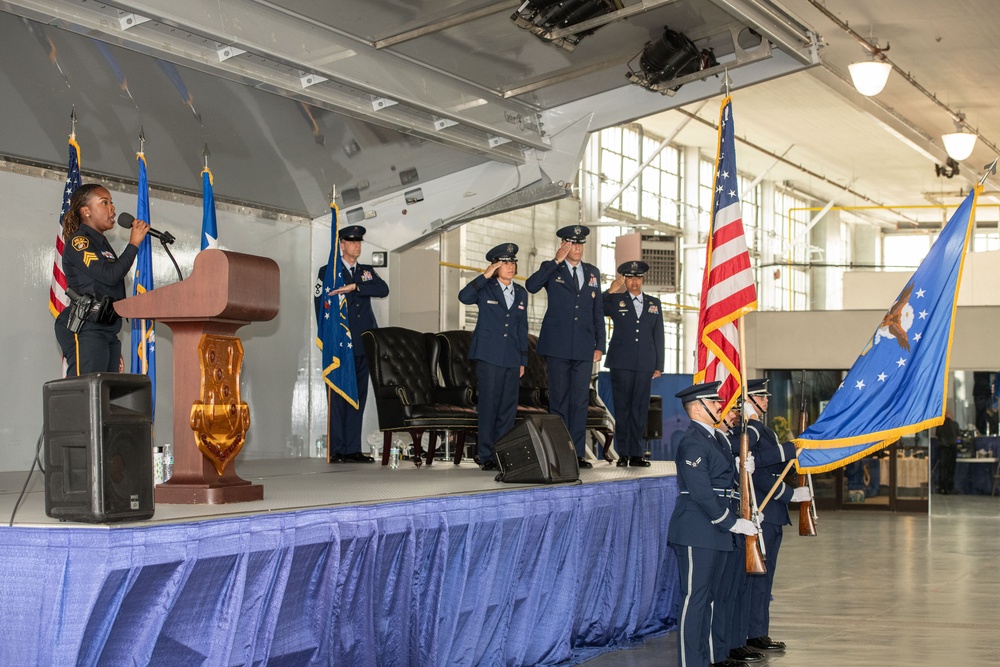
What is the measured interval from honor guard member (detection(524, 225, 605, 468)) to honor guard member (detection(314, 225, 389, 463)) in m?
1.47

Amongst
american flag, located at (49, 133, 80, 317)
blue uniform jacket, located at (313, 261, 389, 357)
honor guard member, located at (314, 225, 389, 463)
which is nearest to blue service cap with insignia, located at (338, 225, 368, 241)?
honor guard member, located at (314, 225, 389, 463)

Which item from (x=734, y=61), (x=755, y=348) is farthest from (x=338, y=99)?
(x=755, y=348)

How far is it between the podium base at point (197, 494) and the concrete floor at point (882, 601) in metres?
2.18

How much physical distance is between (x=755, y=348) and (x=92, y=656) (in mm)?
14335

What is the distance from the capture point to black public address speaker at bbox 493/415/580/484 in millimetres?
5570

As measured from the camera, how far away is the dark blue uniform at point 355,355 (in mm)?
7961

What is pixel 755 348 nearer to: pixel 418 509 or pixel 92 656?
pixel 418 509

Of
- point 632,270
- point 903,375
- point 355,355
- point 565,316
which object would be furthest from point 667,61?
point 355,355

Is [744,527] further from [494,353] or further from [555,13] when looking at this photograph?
[555,13]

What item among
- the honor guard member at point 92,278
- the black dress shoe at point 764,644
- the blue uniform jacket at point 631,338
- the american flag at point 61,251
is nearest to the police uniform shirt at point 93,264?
the honor guard member at point 92,278

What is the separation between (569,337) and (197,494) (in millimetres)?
3191

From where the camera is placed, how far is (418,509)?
4.61m

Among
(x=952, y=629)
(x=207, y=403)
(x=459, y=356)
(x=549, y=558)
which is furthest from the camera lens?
(x=459, y=356)

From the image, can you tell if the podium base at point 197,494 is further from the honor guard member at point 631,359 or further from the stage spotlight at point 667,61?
the stage spotlight at point 667,61
